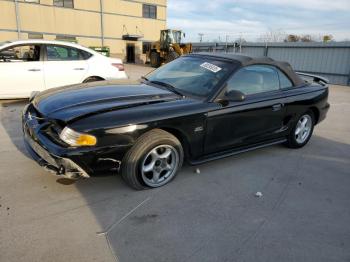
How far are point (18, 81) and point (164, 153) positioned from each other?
4687 mm

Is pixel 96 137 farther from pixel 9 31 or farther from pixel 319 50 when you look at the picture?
pixel 9 31

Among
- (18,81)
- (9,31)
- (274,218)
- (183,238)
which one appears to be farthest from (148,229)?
(9,31)

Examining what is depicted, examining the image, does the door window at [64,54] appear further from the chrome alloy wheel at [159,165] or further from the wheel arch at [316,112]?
the wheel arch at [316,112]

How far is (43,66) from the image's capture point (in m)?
6.63

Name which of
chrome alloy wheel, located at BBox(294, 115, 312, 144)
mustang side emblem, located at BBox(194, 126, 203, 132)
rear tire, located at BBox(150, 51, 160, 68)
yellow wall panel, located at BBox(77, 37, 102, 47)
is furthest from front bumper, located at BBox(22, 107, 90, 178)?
yellow wall panel, located at BBox(77, 37, 102, 47)

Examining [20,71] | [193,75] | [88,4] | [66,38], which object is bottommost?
[20,71]

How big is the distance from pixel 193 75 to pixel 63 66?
13.1ft

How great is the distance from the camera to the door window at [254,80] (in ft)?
12.6

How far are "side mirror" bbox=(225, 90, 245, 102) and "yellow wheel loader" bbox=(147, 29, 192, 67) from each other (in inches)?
750

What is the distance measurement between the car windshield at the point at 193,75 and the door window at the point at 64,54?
3270 millimetres

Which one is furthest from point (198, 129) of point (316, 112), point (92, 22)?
point (92, 22)

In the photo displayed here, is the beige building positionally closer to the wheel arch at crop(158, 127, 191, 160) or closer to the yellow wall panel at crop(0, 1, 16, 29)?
the yellow wall panel at crop(0, 1, 16, 29)

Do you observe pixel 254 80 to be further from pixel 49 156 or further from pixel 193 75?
pixel 49 156

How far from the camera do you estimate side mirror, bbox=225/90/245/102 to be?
11.7ft
